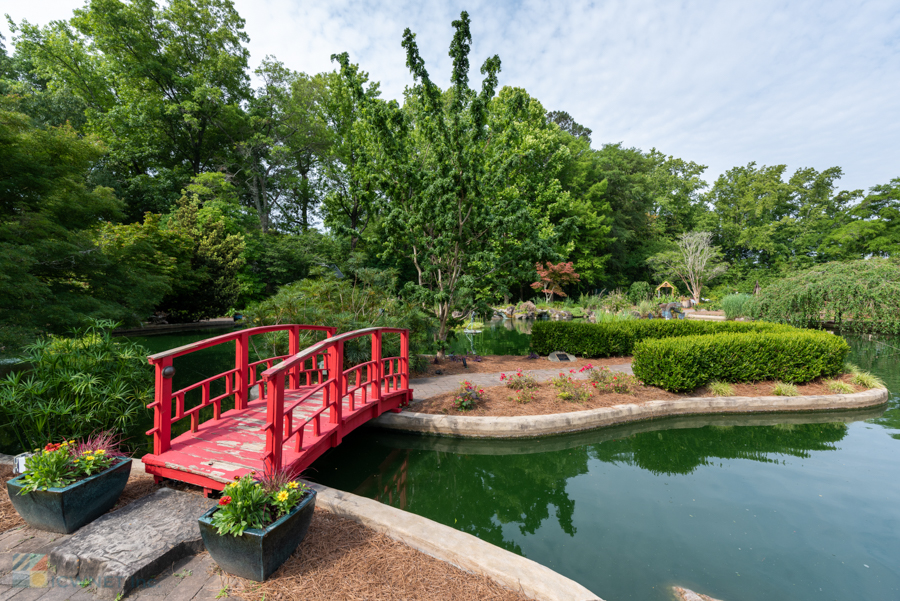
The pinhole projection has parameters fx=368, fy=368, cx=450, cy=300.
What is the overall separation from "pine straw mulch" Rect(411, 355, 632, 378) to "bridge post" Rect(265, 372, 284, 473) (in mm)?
4927

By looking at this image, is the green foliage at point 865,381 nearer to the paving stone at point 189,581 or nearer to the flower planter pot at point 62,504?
the paving stone at point 189,581

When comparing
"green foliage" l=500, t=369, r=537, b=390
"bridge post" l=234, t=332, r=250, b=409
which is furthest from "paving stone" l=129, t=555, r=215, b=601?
"green foliage" l=500, t=369, r=537, b=390

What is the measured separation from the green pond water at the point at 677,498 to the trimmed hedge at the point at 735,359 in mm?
851

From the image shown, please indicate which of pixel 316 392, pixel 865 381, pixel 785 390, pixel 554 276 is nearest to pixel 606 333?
pixel 785 390

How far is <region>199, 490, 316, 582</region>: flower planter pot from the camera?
210 centimetres

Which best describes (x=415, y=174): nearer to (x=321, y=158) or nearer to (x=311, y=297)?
(x=311, y=297)

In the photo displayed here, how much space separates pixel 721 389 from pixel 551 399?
325cm

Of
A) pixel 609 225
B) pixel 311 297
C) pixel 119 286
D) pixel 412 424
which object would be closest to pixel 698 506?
pixel 412 424

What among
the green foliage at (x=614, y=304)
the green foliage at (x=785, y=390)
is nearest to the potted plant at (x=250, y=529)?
the green foliage at (x=785, y=390)

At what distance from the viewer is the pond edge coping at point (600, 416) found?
5219mm

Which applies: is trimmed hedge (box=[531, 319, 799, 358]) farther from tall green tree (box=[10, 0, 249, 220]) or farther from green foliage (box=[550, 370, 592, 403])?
tall green tree (box=[10, 0, 249, 220])

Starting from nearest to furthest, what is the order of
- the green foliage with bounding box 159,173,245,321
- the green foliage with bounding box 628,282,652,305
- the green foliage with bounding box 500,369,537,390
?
the green foliage with bounding box 500,369,537,390 < the green foliage with bounding box 159,173,245,321 < the green foliage with bounding box 628,282,652,305

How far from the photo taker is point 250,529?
2127 millimetres

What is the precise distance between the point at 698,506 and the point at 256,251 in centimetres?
2166
